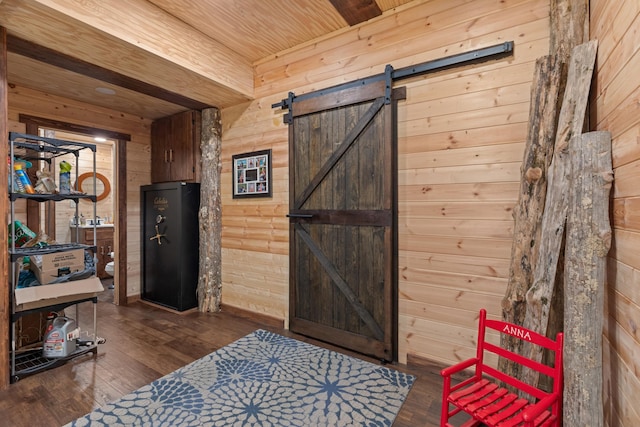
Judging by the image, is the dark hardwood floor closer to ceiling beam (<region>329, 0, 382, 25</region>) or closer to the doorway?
the doorway

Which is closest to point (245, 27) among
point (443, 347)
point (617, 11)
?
point (617, 11)

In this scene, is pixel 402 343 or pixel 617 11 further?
pixel 402 343

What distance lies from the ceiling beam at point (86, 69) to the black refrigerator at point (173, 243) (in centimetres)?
101

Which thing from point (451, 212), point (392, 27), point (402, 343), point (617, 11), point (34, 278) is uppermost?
point (392, 27)

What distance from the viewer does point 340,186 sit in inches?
108

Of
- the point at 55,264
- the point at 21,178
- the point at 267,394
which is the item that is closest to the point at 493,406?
the point at 267,394

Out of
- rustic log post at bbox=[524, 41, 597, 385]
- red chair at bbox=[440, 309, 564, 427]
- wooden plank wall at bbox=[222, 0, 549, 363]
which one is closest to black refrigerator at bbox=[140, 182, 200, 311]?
wooden plank wall at bbox=[222, 0, 549, 363]

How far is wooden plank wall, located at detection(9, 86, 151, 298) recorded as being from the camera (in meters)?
3.48

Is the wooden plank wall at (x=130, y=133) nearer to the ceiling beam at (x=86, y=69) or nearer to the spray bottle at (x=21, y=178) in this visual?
the ceiling beam at (x=86, y=69)

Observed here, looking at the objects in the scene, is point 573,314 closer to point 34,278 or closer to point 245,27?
point 245,27

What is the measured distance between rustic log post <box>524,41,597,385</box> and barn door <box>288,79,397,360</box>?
1020 mm

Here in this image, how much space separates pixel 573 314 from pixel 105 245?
248 inches

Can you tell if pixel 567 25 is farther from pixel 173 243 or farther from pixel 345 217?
pixel 173 243

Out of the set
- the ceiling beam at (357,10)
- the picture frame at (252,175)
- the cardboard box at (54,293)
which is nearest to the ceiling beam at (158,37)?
the picture frame at (252,175)
